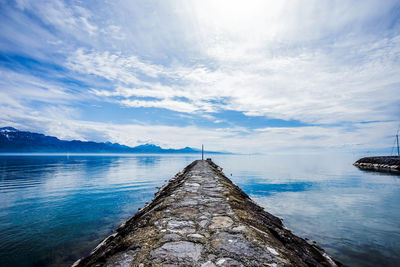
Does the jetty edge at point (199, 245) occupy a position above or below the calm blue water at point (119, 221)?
above

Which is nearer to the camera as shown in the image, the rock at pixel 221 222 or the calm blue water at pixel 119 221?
the rock at pixel 221 222

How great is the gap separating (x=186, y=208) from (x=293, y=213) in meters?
10.6

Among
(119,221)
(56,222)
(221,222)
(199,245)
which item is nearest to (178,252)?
(199,245)

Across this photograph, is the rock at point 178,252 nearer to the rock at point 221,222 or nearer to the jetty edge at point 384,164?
the rock at point 221,222

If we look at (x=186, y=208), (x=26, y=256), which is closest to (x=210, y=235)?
(x=186, y=208)

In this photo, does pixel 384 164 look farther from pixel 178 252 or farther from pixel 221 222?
pixel 178 252

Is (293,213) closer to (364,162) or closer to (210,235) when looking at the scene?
(210,235)

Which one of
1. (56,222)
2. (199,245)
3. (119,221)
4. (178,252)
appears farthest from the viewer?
(119,221)

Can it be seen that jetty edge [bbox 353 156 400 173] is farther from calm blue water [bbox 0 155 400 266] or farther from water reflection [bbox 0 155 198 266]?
water reflection [bbox 0 155 198 266]

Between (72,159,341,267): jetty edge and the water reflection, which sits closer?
(72,159,341,267): jetty edge

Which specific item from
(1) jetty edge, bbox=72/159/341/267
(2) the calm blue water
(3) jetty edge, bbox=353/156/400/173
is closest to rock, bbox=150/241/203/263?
(1) jetty edge, bbox=72/159/341/267

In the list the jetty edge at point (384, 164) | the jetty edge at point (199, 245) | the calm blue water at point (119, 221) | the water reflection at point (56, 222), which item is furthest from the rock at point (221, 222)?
the jetty edge at point (384, 164)

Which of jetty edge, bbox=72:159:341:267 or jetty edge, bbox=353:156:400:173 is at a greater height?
jetty edge, bbox=72:159:341:267

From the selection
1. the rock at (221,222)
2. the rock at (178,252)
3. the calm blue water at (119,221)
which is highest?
the rock at (178,252)
